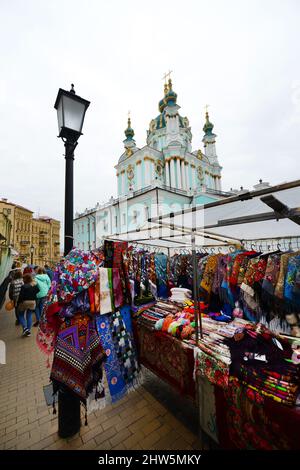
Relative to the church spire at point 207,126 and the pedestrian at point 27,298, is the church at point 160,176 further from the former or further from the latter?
the pedestrian at point 27,298

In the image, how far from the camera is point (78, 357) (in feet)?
7.56

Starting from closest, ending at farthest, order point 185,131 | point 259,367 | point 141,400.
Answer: point 259,367, point 141,400, point 185,131

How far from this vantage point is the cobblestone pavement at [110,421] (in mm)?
2271

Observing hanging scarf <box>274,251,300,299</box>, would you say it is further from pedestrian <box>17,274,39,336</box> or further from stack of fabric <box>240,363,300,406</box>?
pedestrian <box>17,274,39,336</box>

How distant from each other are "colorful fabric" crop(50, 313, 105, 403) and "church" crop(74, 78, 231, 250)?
60.7 feet

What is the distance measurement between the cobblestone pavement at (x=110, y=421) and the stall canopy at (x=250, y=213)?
8.88 feet

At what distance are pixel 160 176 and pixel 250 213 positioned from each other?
2657 centimetres

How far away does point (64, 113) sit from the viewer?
2.63m

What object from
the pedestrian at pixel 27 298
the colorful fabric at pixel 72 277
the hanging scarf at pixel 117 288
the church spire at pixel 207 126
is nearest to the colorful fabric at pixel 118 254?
the hanging scarf at pixel 117 288

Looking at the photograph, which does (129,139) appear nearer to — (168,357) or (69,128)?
(69,128)

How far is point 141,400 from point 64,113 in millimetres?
4561

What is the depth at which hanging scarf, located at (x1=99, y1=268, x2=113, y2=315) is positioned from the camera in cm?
254

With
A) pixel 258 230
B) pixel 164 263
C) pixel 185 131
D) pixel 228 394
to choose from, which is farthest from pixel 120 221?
pixel 228 394
